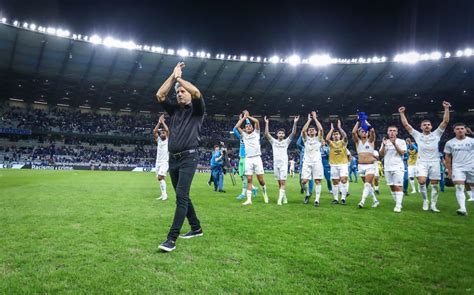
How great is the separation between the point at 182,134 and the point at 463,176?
299 inches

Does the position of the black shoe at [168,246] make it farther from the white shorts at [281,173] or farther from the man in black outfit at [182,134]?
the white shorts at [281,173]

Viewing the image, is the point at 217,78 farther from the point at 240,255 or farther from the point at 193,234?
the point at 240,255

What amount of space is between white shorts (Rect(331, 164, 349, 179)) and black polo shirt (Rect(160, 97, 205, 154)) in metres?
6.39

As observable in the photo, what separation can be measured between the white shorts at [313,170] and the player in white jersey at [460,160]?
A: 339cm

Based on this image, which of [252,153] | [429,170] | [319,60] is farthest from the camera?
[319,60]

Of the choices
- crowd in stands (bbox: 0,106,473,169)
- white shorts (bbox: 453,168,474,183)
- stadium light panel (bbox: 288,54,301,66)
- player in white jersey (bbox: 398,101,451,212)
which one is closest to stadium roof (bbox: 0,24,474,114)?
stadium light panel (bbox: 288,54,301,66)

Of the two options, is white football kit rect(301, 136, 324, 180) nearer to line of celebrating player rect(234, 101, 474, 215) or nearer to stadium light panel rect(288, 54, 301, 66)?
line of celebrating player rect(234, 101, 474, 215)

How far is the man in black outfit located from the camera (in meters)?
4.59

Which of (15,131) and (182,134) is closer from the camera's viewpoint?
(182,134)

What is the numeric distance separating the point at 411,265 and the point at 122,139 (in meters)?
57.7

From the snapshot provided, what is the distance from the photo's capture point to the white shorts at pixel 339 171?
973 centimetres

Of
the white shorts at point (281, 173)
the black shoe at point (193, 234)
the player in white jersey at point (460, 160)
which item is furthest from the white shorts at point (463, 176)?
the black shoe at point (193, 234)

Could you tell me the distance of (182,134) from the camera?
4.74 m

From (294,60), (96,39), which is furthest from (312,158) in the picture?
(294,60)
